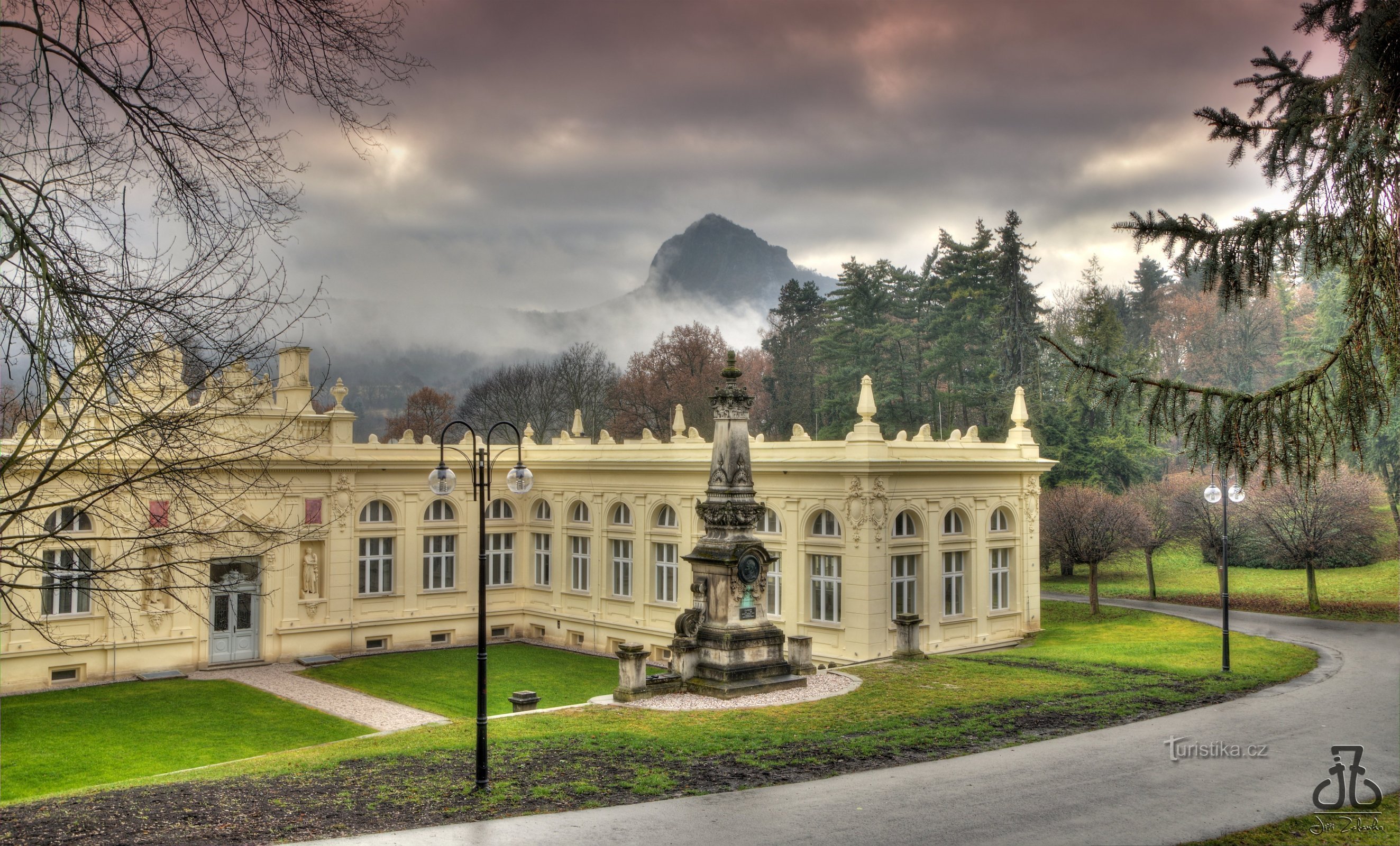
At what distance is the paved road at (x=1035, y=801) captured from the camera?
1095cm

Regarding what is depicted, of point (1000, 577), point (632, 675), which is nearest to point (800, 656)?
point (632, 675)

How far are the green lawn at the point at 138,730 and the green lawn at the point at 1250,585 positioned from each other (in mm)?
30052

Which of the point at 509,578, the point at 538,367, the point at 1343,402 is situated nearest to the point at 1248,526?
the point at 509,578

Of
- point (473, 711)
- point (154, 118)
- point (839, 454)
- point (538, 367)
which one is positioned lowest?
point (473, 711)

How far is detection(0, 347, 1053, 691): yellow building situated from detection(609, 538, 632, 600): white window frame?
0.20 feet

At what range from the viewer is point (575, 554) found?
35250mm

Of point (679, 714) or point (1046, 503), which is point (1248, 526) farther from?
point (679, 714)

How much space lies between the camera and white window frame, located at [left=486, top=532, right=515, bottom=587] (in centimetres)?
3625

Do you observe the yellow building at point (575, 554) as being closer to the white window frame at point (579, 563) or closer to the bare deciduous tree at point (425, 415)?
the white window frame at point (579, 563)

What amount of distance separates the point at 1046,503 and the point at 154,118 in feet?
122

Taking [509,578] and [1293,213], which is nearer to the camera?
[1293,213]

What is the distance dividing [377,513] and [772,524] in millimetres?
13809

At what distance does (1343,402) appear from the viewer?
29.1 ft

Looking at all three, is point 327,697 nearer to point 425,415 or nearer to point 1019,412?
point 1019,412
